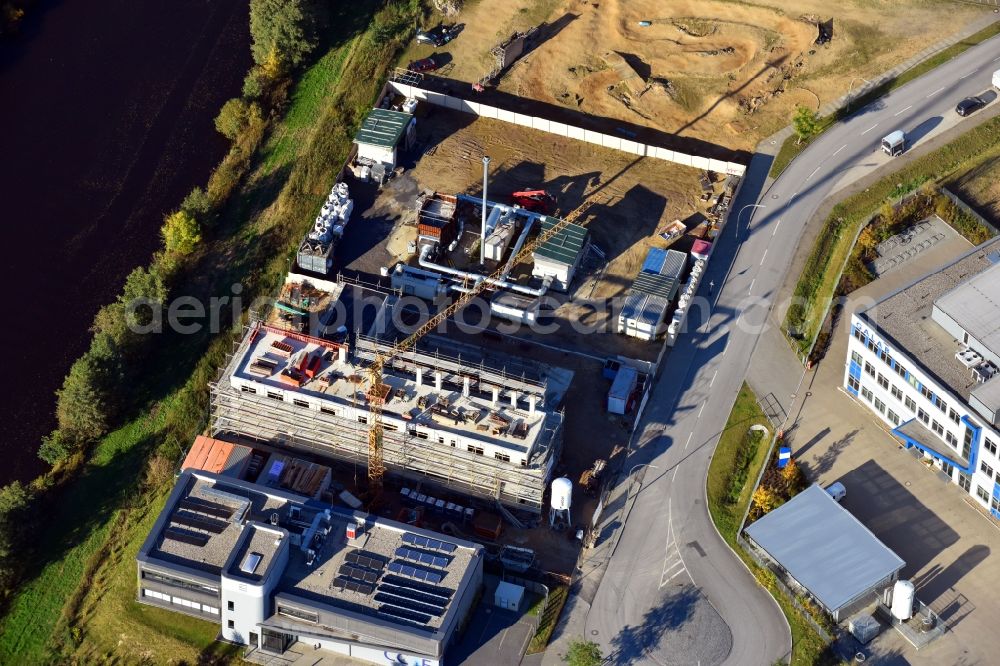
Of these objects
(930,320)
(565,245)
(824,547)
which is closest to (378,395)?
(565,245)

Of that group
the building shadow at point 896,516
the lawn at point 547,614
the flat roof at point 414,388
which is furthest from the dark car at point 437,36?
the lawn at point 547,614

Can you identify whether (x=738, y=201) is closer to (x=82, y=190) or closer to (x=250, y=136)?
(x=250, y=136)

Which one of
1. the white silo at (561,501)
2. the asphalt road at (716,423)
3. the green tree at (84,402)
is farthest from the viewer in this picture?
the green tree at (84,402)

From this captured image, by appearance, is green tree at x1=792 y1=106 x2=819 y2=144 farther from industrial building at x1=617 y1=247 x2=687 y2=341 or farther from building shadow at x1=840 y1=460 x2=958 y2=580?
building shadow at x1=840 y1=460 x2=958 y2=580

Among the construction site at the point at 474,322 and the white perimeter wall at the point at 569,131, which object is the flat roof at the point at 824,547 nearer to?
the construction site at the point at 474,322

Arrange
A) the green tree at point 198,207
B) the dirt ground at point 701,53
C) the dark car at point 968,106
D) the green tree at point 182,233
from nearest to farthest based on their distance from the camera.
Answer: the green tree at point 182,233
the green tree at point 198,207
the dark car at point 968,106
the dirt ground at point 701,53

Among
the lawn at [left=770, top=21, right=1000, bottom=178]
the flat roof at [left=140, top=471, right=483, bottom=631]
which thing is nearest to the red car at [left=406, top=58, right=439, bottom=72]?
the lawn at [left=770, top=21, right=1000, bottom=178]
